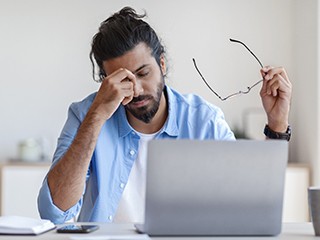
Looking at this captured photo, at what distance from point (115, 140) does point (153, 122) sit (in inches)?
6.6

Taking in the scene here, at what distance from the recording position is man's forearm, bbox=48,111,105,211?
2.43 m

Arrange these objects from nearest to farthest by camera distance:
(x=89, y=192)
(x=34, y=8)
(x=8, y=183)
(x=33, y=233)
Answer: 1. (x=33, y=233)
2. (x=89, y=192)
3. (x=8, y=183)
4. (x=34, y=8)

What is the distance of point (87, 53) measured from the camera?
510 cm

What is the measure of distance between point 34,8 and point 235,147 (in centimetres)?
358

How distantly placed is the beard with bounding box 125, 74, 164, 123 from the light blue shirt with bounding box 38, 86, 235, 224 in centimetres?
5

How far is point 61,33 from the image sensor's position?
5.09 m

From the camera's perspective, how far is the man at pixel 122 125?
8.02 feet

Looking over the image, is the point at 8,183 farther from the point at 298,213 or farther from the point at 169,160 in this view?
the point at 169,160

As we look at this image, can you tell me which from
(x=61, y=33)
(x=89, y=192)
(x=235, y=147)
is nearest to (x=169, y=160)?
(x=235, y=147)

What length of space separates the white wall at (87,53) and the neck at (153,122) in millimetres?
2349

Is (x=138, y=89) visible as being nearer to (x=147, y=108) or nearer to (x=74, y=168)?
(x=147, y=108)

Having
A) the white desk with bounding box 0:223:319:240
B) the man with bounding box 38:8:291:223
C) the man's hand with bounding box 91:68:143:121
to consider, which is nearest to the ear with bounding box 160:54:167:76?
the man with bounding box 38:8:291:223

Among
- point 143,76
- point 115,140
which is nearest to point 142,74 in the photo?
point 143,76

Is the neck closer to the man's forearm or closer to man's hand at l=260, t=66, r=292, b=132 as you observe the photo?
the man's forearm
